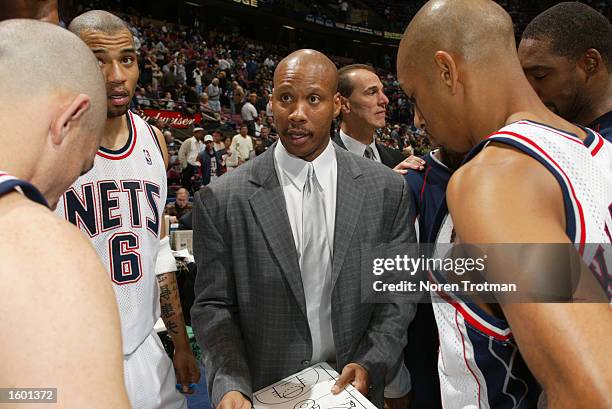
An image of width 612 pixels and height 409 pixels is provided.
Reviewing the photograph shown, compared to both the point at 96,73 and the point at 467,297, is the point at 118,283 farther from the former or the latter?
the point at 467,297

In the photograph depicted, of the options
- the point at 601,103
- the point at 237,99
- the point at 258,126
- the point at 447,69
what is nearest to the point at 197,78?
the point at 237,99

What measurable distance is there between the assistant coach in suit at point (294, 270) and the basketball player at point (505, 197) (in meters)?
0.44

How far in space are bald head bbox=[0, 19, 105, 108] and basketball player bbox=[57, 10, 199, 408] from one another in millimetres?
879

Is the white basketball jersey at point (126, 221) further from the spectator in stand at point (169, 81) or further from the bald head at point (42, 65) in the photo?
the spectator in stand at point (169, 81)

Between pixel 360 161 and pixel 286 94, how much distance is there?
42cm

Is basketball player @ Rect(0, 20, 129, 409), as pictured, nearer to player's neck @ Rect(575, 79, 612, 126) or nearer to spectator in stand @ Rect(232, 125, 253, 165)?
player's neck @ Rect(575, 79, 612, 126)

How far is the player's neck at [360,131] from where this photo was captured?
372 centimetres

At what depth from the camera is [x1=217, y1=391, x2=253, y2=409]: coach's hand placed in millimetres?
1552

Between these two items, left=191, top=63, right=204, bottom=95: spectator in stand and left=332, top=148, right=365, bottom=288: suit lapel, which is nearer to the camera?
left=332, top=148, right=365, bottom=288: suit lapel

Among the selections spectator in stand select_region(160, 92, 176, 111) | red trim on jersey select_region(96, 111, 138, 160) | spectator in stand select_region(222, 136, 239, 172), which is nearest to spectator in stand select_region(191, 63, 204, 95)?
spectator in stand select_region(160, 92, 176, 111)

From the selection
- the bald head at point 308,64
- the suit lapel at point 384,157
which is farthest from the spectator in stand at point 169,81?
→ the bald head at point 308,64

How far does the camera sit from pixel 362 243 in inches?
75.7

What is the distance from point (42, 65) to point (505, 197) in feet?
2.95

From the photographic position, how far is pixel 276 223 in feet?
6.17
